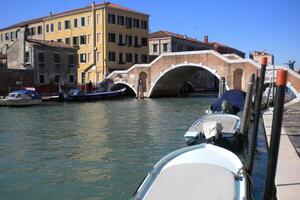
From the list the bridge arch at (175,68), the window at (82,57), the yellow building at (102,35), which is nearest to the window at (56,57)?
the yellow building at (102,35)

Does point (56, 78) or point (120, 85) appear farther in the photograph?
point (120, 85)

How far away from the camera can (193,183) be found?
3.88m

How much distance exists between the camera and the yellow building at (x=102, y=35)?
3350cm

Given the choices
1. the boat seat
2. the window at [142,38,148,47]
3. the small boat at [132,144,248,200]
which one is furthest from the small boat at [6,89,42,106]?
the boat seat

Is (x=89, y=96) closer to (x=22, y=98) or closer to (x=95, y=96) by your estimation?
(x=95, y=96)

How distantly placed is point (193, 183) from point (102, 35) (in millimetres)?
30194

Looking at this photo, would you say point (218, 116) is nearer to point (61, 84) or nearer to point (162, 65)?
point (162, 65)

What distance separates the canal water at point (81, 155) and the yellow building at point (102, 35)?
18702 millimetres

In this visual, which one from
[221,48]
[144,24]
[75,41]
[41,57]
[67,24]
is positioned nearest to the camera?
[41,57]

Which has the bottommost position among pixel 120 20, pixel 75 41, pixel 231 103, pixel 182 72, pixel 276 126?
pixel 231 103

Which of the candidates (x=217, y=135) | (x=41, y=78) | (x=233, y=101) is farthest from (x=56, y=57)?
(x=217, y=135)

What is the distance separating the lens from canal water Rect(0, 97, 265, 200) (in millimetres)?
6258

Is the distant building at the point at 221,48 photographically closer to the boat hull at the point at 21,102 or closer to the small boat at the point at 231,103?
the boat hull at the point at 21,102

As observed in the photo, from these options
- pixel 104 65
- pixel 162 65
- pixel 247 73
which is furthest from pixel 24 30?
pixel 247 73
